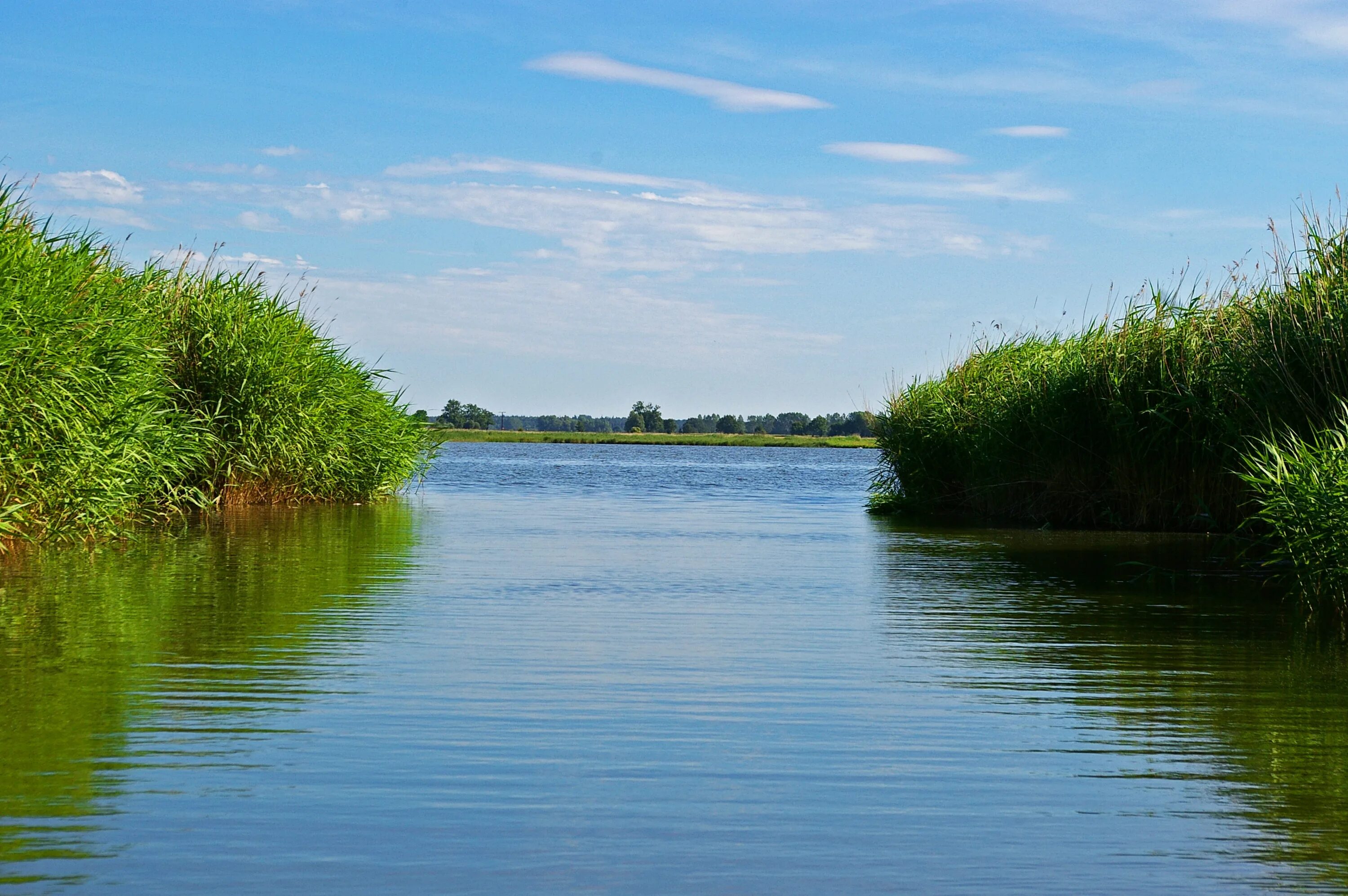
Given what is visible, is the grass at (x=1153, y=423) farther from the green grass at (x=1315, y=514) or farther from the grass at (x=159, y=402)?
the grass at (x=159, y=402)

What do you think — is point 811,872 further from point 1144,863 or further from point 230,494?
point 230,494

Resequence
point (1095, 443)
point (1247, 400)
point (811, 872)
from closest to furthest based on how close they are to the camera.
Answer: point (811, 872) < point (1247, 400) < point (1095, 443)

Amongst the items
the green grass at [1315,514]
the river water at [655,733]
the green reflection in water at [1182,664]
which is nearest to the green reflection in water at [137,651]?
the river water at [655,733]

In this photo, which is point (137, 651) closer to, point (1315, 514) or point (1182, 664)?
point (1182, 664)

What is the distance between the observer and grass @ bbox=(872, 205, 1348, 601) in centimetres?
1061

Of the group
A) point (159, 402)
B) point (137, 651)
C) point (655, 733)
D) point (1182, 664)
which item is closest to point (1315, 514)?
point (1182, 664)

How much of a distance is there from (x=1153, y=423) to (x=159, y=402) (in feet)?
38.5

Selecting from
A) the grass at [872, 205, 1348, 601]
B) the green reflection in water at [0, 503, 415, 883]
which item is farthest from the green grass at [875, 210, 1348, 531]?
the green reflection in water at [0, 503, 415, 883]

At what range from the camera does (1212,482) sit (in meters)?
15.0

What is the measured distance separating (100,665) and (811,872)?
4.33 m

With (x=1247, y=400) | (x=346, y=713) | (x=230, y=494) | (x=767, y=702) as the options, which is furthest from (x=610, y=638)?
(x=230, y=494)

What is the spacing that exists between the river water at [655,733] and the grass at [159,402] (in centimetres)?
89

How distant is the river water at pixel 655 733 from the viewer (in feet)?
11.9

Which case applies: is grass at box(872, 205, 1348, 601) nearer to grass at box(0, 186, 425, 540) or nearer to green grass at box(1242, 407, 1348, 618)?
green grass at box(1242, 407, 1348, 618)
